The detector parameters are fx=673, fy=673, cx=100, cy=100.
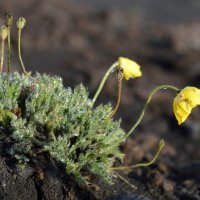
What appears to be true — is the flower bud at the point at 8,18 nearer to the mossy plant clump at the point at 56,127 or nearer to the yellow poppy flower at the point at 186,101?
the mossy plant clump at the point at 56,127

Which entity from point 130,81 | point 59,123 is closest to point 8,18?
point 59,123

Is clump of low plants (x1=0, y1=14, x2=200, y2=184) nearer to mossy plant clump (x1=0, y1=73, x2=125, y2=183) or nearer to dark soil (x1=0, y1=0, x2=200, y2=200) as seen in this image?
mossy plant clump (x1=0, y1=73, x2=125, y2=183)

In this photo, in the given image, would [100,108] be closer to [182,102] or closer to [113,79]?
[182,102]

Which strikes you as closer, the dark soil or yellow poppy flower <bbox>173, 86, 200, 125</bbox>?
yellow poppy flower <bbox>173, 86, 200, 125</bbox>

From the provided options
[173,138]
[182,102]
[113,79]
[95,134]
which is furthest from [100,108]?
[113,79]

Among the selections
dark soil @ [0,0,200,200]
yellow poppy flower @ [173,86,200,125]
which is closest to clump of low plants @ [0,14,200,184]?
yellow poppy flower @ [173,86,200,125]

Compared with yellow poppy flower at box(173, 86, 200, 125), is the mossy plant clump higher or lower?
lower

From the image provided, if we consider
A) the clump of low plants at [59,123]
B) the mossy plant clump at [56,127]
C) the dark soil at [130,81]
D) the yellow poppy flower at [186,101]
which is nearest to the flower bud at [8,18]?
the clump of low plants at [59,123]
